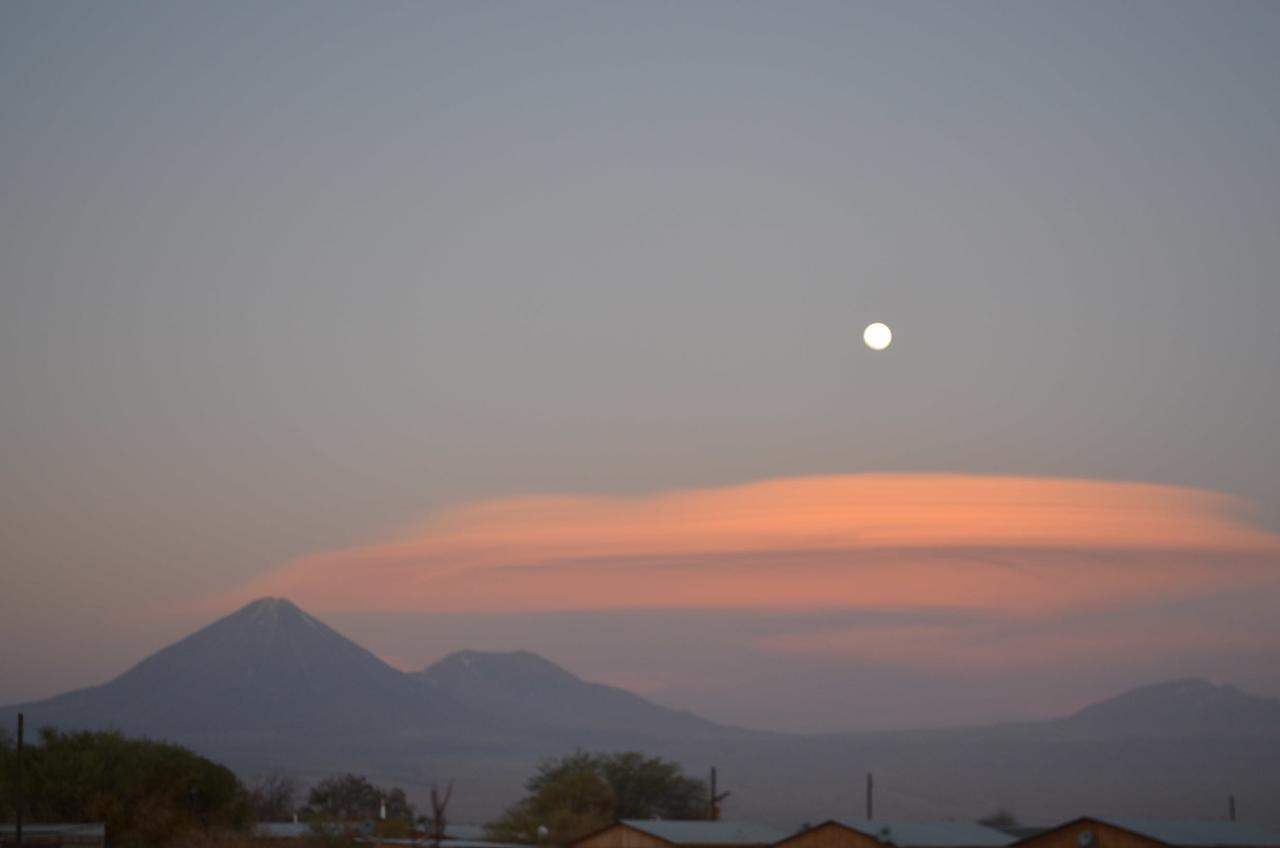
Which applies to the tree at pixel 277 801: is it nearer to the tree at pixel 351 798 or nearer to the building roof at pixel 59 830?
the tree at pixel 351 798

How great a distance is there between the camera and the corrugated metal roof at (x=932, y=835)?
177ft

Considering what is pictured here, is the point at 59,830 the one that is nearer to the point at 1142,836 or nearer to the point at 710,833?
the point at 710,833

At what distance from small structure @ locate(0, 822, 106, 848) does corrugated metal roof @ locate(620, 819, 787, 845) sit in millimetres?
24207

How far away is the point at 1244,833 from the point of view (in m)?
52.3

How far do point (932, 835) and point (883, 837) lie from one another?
275 centimetres

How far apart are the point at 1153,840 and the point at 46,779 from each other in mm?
51515

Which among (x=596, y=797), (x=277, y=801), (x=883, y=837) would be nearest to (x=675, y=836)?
(x=883, y=837)

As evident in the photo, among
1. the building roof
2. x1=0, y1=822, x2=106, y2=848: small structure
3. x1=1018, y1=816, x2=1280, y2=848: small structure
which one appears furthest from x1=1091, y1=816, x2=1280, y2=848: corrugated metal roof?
the building roof

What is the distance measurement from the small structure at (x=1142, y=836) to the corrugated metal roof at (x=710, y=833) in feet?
36.4

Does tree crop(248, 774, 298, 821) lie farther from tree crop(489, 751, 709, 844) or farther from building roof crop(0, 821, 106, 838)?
building roof crop(0, 821, 106, 838)

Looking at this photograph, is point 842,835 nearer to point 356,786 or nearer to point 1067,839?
point 1067,839

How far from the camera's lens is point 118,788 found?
252ft

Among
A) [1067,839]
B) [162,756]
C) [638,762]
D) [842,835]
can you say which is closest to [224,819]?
[162,756]

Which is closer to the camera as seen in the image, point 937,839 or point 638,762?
point 937,839
